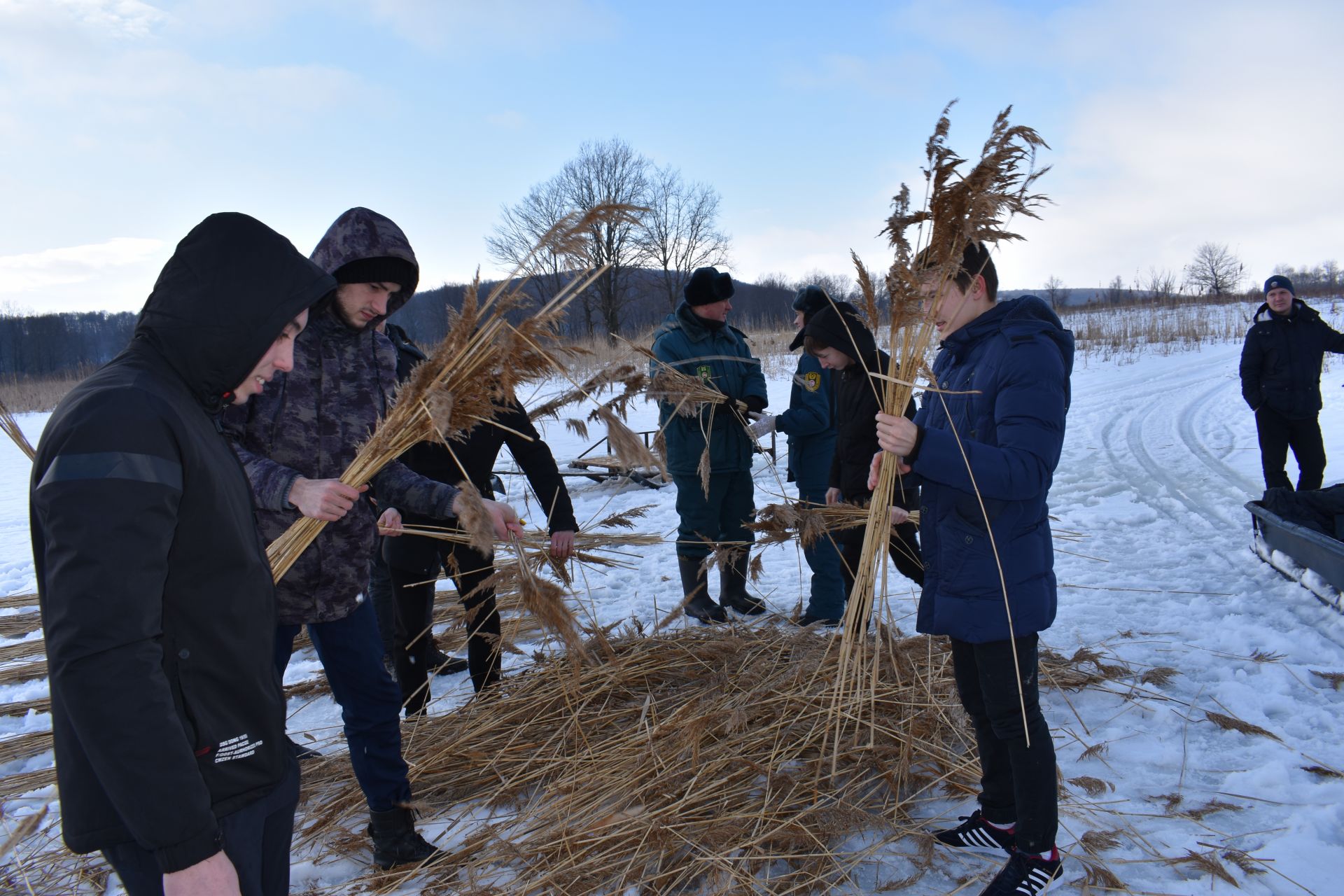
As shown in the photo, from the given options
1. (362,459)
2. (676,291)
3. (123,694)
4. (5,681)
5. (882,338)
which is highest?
(676,291)

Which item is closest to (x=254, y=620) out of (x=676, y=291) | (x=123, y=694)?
(x=123, y=694)

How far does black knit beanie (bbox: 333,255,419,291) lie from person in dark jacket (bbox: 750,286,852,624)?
2.21m

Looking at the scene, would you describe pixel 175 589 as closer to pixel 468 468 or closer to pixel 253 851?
pixel 253 851

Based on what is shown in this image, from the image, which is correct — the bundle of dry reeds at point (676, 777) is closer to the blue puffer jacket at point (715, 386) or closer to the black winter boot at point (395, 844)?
the black winter boot at point (395, 844)

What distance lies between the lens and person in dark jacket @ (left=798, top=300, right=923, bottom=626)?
3.84 metres

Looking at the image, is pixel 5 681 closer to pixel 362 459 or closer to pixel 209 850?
pixel 362 459

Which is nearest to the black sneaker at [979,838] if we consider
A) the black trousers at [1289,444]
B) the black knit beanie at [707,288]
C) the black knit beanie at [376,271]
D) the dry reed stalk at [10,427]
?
the black knit beanie at [376,271]

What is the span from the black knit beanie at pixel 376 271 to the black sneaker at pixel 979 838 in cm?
230

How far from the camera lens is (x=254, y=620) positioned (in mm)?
1303

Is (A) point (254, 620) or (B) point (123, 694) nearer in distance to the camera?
(B) point (123, 694)

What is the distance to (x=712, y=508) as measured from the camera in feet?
14.6

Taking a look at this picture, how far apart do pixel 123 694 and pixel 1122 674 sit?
3.53 m

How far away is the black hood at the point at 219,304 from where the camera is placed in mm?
1250

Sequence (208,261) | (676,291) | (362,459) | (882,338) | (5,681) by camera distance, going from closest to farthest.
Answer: (208,261) < (362,459) < (882,338) < (5,681) < (676,291)
